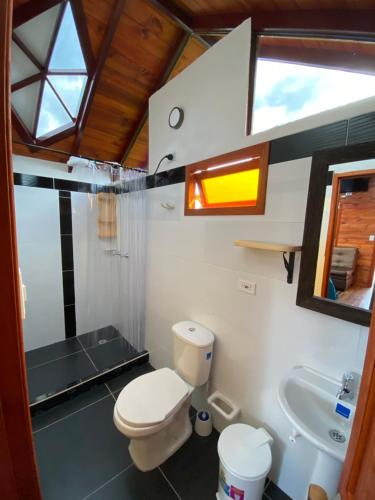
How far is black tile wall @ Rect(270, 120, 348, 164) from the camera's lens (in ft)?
2.96

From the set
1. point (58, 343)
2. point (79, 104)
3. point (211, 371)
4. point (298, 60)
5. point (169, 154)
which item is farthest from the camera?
point (58, 343)

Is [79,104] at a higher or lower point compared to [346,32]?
higher

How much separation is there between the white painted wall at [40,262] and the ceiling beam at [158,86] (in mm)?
1053

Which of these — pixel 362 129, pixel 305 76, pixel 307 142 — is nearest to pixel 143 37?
pixel 305 76

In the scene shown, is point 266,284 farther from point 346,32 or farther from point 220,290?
point 346,32

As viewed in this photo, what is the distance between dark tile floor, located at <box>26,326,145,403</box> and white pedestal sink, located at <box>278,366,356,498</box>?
162 centimetres

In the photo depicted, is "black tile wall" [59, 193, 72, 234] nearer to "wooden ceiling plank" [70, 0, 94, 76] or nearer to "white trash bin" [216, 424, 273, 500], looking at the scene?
"wooden ceiling plank" [70, 0, 94, 76]

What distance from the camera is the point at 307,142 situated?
989mm

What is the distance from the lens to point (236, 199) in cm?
142

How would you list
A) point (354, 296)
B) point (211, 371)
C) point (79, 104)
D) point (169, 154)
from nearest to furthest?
point (354, 296)
point (211, 371)
point (169, 154)
point (79, 104)

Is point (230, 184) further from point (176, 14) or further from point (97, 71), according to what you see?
point (97, 71)

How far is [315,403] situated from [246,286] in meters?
0.62

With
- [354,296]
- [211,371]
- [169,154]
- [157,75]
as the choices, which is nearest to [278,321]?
[354,296]

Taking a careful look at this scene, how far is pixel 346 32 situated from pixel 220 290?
155cm
